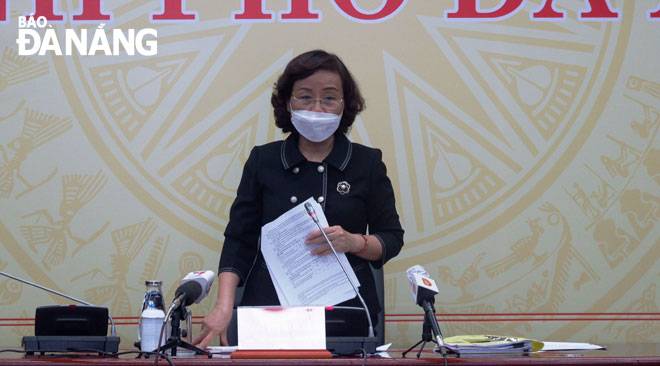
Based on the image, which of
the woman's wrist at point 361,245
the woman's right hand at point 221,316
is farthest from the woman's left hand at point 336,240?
the woman's right hand at point 221,316

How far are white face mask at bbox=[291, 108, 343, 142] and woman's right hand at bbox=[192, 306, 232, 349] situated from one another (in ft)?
2.01

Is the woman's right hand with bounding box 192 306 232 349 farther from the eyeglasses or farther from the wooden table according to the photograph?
the eyeglasses

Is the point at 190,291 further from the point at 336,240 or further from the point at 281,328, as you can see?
the point at 336,240

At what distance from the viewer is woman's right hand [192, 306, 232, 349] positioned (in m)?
2.18

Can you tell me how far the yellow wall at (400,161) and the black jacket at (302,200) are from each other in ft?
1.99

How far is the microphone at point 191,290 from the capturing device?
186 cm

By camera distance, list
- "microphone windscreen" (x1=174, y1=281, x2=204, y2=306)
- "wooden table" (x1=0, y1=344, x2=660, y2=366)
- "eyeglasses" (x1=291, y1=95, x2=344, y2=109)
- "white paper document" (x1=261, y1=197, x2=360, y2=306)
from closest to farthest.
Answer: "wooden table" (x1=0, y1=344, x2=660, y2=366) → "microphone windscreen" (x1=174, y1=281, x2=204, y2=306) → "white paper document" (x1=261, y1=197, x2=360, y2=306) → "eyeglasses" (x1=291, y1=95, x2=344, y2=109)

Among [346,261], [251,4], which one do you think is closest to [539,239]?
→ [346,261]

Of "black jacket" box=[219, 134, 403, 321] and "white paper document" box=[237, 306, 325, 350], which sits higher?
"black jacket" box=[219, 134, 403, 321]

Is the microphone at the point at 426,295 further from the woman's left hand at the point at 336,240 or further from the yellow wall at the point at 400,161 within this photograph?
the yellow wall at the point at 400,161

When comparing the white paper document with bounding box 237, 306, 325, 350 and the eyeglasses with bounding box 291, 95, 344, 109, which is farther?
the eyeglasses with bounding box 291, 95, 344, 109

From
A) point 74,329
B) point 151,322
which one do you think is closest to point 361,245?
point 151,322

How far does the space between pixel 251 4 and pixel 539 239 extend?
4.83 feet

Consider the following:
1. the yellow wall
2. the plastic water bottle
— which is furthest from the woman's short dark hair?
the plastic water bottle
